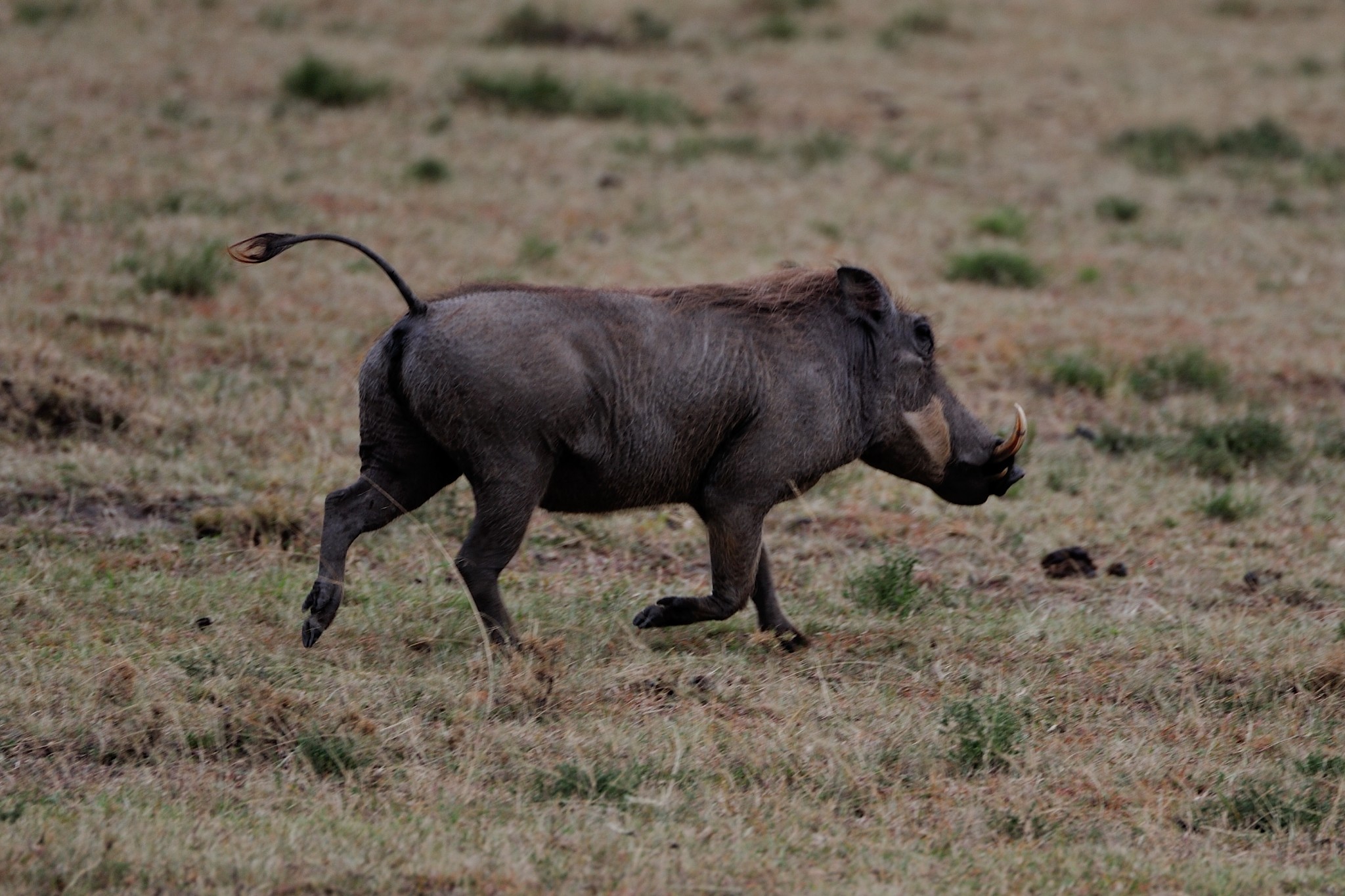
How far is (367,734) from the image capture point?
3.81 m

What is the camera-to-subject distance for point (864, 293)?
488cm

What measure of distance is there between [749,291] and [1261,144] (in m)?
9.39

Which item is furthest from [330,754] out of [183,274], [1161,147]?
[1161,147]

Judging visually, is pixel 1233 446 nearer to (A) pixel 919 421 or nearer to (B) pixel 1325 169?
(A) pixel 919 421

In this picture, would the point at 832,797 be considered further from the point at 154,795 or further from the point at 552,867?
the point at 154,795

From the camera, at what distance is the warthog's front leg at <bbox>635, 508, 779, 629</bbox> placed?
4559 millimetres

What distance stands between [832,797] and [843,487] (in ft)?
9.16

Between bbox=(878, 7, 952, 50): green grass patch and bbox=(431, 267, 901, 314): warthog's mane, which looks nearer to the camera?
bbox=(431, 267, 901, 314): warthog's mane

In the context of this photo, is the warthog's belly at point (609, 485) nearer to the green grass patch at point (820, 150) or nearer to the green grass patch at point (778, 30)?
the green grass patch at point (820, 150)

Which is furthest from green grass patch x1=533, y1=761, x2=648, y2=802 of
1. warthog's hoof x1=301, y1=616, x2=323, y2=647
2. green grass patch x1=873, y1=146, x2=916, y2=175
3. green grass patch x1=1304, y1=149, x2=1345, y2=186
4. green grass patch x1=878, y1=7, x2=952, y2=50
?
green grass patch x1=878, y1=7, x2=952, y2=50

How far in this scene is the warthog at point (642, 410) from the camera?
423cm

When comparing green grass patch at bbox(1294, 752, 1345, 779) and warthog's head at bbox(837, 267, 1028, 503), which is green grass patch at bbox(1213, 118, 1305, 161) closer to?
warthog's head at bbox(837, 267, 1028, 503)


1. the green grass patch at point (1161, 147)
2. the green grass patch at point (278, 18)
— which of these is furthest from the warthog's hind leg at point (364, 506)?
the green grass patch at point (278, 18)

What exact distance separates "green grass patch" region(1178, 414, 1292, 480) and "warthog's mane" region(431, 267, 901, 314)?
8.66 ft
